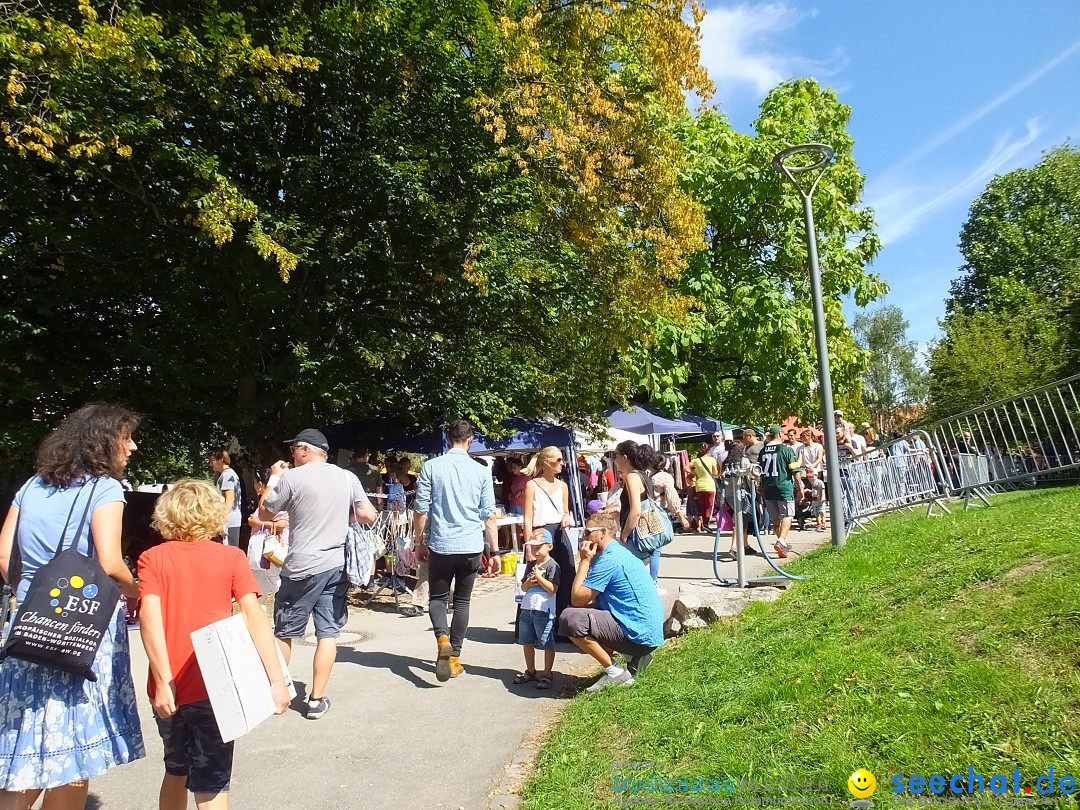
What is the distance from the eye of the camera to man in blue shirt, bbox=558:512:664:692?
512 cm

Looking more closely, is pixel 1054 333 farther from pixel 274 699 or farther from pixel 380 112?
pixel 274 699

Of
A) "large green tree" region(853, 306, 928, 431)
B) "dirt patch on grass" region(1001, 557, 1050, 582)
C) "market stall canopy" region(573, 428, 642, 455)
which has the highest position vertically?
"large green tree" region(853, 306, 928, 431)

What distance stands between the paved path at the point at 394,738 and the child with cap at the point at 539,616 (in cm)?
12

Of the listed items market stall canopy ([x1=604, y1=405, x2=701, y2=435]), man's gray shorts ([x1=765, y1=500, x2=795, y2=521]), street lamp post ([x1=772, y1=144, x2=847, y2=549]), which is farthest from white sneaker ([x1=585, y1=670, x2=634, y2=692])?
market stall canopy ([x1=604, y1=405, x2=701, y2=435])

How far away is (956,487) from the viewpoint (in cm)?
1049

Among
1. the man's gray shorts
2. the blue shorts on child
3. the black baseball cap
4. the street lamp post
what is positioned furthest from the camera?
the man's gray shorts

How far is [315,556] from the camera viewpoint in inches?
196

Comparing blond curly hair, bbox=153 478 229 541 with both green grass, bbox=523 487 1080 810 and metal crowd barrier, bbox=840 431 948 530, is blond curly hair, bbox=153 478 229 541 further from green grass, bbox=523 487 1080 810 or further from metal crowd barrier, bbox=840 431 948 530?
metal crowd barrier, bbox=840 431 948 530

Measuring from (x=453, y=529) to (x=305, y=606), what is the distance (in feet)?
4.17

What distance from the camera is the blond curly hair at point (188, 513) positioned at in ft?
9.79

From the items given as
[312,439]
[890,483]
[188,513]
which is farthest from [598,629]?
[890,483]

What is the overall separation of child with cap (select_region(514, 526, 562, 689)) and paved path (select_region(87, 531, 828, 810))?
119 mm

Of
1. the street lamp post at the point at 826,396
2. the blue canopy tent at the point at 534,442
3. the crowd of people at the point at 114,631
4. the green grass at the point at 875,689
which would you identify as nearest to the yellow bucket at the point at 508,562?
the blue canopy tent at the point at 534,442

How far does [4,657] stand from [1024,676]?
4102 millimetres
